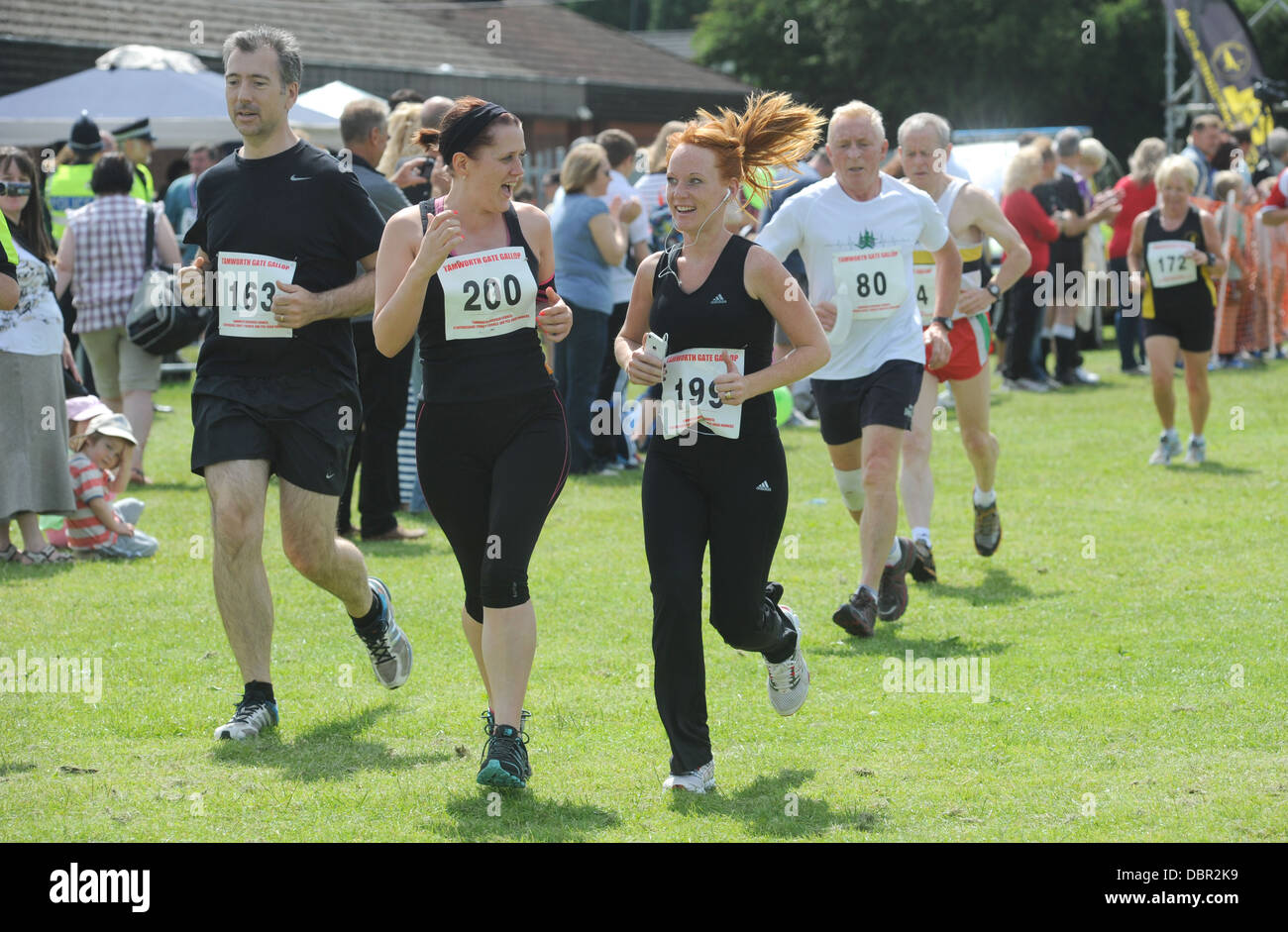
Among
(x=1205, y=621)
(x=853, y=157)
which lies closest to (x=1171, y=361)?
(x=1205, y=621)

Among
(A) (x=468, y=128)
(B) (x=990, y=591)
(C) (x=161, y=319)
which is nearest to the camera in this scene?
(A) (x=468, y=128)

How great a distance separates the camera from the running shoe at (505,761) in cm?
475

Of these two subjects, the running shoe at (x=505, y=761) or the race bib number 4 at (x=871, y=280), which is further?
the race bib number 4 at (x=871, y=280)

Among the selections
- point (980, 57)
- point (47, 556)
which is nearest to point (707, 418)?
point (47, 556)

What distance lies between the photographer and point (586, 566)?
870cm

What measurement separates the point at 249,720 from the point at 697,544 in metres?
1.83

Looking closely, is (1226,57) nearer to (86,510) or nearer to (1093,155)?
(1093,155)

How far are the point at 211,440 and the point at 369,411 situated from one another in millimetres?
3983

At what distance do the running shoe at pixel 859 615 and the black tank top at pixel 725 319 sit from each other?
2.09 meters

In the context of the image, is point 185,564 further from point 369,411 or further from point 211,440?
point 211,440

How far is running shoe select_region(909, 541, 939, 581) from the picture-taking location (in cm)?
812

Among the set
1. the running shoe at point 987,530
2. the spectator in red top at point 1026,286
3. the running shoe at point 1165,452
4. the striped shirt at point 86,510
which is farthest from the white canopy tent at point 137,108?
the running shoe at point 987,530

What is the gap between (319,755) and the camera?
538 centimetres

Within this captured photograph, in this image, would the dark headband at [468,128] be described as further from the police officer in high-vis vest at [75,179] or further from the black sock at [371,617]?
the police officer in high-vis vest at [75,179]
